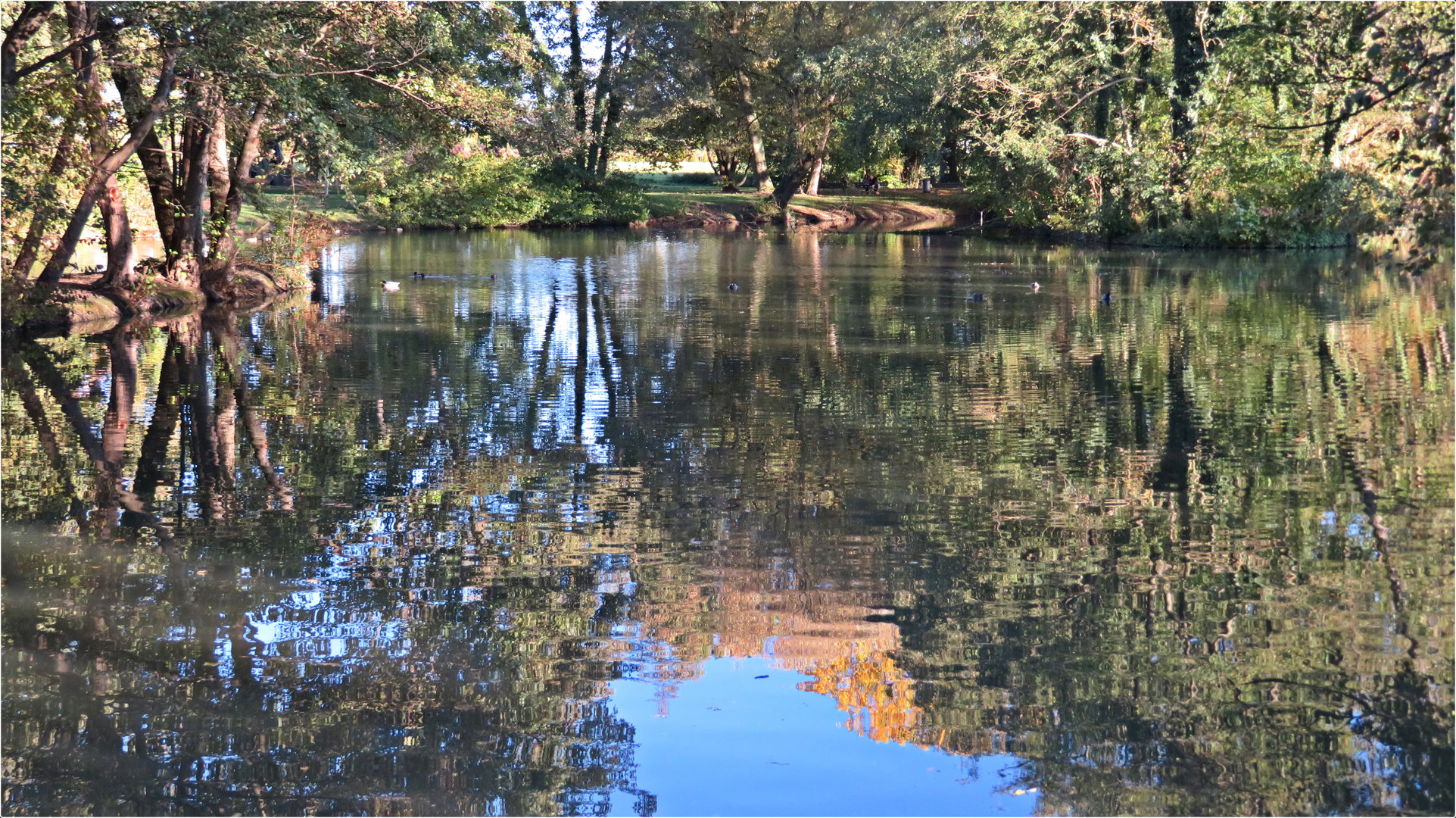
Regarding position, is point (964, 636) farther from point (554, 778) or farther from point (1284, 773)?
point (554, 778)

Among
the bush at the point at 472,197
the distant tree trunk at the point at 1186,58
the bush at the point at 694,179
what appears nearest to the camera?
the distant tree trunk at the point at 1186,58

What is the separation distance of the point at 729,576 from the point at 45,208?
13181 mm

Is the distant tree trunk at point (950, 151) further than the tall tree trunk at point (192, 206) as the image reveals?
Yes

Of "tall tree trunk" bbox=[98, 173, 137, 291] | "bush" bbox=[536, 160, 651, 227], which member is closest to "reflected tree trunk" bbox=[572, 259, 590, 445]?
"tall tree trunk" bbox=[98, 173, 137, 291]

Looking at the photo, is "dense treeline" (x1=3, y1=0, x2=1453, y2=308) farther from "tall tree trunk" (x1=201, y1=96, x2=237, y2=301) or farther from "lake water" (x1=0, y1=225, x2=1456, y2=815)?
"lake water" (x1=0, y1=225, x2=1456, y2=815)

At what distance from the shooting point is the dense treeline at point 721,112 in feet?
51.7

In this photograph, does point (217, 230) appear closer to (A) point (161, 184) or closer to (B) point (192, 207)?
(B) point (192, 207)

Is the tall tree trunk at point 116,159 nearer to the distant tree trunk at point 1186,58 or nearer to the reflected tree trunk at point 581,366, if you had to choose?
the reflected tree trunk at point 581,366

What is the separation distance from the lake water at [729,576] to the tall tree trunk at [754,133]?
41.6 meters

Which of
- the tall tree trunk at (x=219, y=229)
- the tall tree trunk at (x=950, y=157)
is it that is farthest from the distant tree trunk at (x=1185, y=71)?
the tall tree trunk at (x=219, y=229)

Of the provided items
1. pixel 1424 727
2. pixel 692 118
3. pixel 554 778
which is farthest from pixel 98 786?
pixel 692 118

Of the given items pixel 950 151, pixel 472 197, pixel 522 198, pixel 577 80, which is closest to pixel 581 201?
pixel 522 198

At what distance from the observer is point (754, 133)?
5691cm

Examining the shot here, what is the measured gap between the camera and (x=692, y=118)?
57.8 metres
